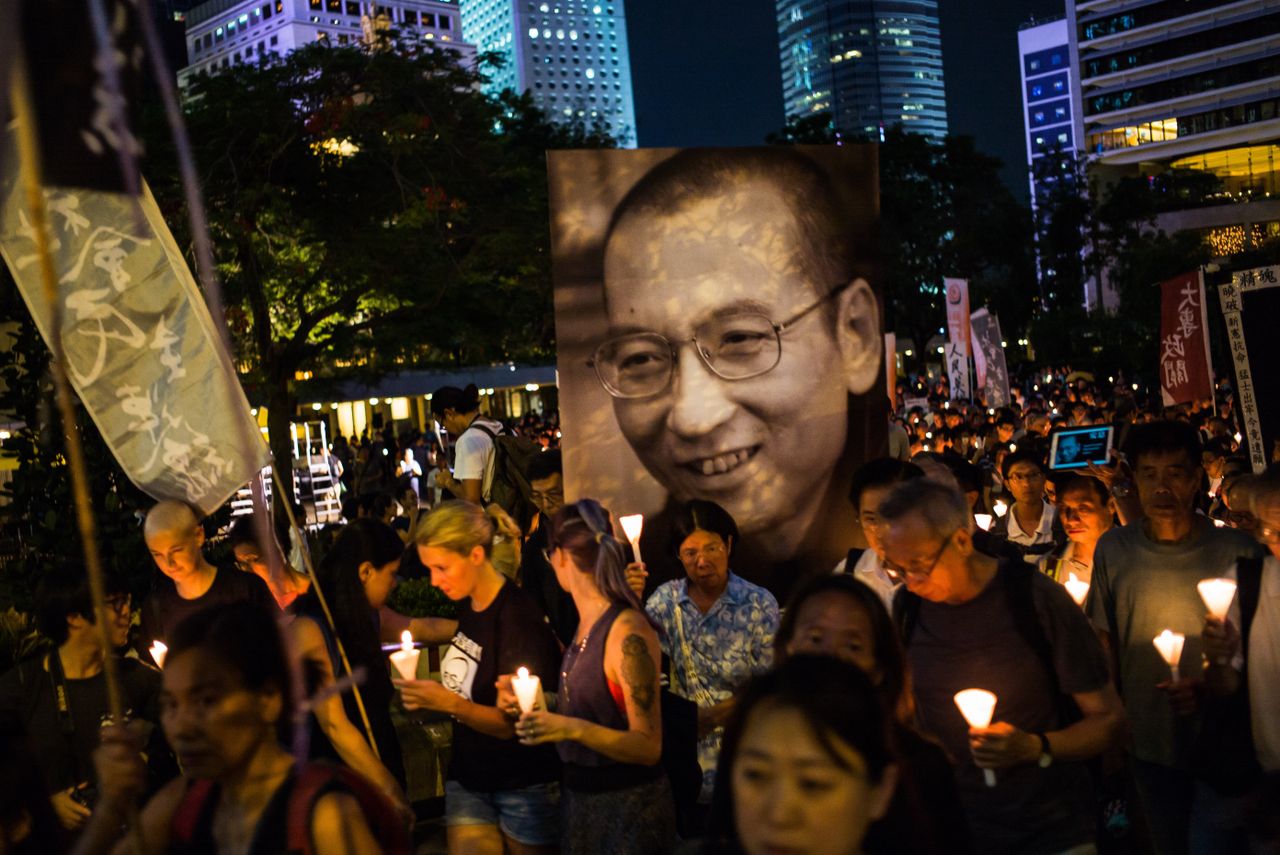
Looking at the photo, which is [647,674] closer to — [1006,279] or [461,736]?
[461,736]

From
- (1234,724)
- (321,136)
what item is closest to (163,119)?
(321,136)

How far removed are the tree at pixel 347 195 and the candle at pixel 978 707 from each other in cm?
1427

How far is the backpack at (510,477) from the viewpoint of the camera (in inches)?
336

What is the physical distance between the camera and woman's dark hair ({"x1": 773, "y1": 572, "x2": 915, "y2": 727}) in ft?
9.87

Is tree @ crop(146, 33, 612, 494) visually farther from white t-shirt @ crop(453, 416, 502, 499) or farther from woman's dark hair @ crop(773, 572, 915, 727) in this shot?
woman's dark hair @ crop(773, 572, 915, 727)

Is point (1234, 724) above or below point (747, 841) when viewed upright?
below

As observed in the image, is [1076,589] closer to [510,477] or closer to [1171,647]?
[1171,647]

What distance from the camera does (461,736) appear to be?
4.23 metres

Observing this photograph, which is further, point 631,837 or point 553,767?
point 553,767

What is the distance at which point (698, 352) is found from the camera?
7234mm

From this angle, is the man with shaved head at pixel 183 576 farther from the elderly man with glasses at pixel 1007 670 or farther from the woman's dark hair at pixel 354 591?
the elderly man with glasses at pixel 1007 670

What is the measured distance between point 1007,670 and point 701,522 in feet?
5.24

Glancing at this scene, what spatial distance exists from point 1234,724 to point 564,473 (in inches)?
157

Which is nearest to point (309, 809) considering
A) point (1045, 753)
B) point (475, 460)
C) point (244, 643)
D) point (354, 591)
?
point (244, 643)
